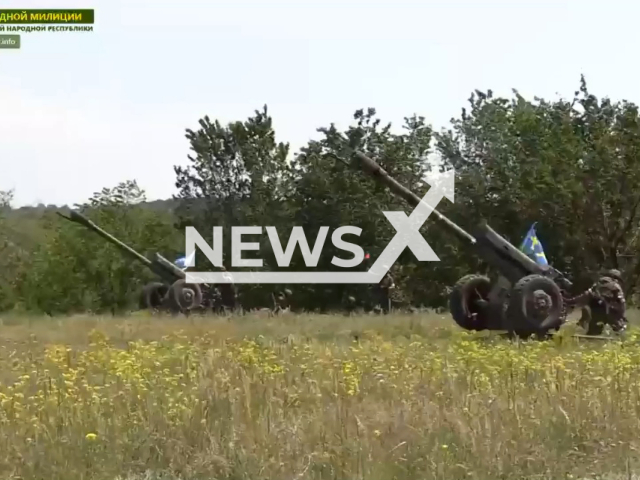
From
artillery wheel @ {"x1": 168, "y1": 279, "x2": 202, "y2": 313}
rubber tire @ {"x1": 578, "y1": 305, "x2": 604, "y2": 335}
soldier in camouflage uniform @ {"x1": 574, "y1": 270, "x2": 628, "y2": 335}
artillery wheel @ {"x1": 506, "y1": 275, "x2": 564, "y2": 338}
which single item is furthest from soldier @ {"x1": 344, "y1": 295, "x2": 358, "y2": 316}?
artillery wheel @ {"x1": 506, "y1": 275, "x2": 564, "y2": 338}

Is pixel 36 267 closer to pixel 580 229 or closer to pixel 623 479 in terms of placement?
pixel 580 229

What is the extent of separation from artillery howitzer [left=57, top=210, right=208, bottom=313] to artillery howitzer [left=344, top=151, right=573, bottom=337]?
11160 mm

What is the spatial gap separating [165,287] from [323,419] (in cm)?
2255

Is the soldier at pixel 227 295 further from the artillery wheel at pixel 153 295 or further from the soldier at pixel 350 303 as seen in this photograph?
the soldier at pixel 350 303

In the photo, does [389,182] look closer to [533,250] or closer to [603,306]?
[533,250]

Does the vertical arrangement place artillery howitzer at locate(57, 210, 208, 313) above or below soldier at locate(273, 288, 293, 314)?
above

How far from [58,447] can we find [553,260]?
27.0 metres

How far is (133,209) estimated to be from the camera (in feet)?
160

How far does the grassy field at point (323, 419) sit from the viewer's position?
533 cm

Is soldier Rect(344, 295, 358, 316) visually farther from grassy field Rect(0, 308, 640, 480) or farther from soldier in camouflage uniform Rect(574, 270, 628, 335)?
grassy field Rect(0, 308, 640, 480)

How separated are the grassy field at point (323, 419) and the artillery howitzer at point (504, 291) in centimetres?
491

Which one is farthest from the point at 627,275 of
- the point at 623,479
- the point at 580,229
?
the point at 623,479

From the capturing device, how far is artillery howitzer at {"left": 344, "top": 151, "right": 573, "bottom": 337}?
548 inches

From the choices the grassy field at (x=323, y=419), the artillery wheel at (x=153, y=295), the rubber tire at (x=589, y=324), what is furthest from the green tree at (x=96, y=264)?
the grassy field at (x=323, y=419)
